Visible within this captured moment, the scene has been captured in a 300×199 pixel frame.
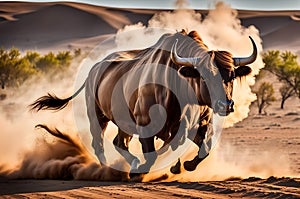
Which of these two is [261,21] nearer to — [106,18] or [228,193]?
[106,18]

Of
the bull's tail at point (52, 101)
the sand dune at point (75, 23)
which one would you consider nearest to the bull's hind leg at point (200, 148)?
the bull's tail at point (52, 101)

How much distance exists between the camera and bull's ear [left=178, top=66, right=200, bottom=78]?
9.90 m

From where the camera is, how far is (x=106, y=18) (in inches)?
3765

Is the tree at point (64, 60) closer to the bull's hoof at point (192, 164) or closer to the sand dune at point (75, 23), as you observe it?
the bull's hoof at point (192, 164)

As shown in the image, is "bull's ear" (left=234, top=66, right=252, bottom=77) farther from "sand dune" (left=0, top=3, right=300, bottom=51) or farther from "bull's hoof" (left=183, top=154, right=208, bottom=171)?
"sand dune" (left=0, top=3, right=300, bottom=51)

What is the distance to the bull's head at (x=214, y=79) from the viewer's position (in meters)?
9.54

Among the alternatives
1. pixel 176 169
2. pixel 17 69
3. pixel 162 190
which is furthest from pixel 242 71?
pixel 17 69

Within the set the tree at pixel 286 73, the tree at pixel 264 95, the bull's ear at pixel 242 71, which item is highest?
the tree at pixel 286 73

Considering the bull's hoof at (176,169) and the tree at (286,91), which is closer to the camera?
the bull's hoof at (176,169)

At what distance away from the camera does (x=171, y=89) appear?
10.2 metres

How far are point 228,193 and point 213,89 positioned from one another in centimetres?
169

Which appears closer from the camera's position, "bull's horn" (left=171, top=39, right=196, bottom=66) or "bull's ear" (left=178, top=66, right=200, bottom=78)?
"bull's ear" (left=178, top=66, right=200, bottom=78)

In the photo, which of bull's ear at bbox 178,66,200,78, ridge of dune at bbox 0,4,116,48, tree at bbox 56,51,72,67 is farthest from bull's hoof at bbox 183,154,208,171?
ridge of dune at bbox 0,4,116,48

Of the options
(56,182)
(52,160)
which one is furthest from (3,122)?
(56,182)
